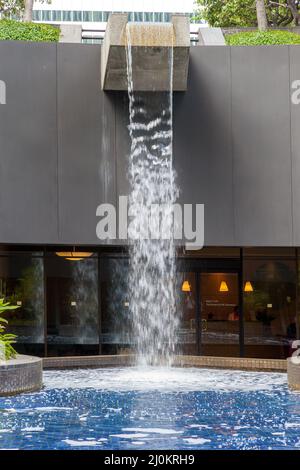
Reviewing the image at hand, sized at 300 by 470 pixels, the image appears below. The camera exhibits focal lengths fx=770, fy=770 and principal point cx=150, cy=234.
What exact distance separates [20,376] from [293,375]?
3.79 meters

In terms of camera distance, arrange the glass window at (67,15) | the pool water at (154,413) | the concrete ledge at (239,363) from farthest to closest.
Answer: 1. the glass window at (67,15)
2. the concrete ledge at (239,363)
3. the pool water at (154,413)

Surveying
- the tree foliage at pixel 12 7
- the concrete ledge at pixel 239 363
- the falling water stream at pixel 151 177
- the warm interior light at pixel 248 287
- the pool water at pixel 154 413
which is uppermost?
the tree foliage at pixel 12 7

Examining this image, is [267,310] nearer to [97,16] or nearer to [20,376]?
[20,376]

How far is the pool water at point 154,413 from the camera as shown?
7316mm

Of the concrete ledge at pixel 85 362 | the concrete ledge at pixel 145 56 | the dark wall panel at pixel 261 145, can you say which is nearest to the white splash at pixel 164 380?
the concrete ledge at pixel 85 362

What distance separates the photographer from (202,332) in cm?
1708

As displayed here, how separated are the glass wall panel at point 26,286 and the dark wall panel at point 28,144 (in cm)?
272

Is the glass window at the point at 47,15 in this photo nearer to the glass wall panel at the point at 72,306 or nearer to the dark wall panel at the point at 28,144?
the glass wall panel at the point at 72,306

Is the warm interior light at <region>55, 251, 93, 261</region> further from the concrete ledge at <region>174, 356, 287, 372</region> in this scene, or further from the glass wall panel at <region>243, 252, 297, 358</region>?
the concrete ledge at <region>174, 356, 287, 372</region>

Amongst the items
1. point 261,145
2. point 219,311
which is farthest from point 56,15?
point 261,145

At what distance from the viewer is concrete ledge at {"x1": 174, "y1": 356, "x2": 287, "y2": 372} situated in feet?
44.4

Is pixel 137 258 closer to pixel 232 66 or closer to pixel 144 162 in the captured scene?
pixel 144 162
